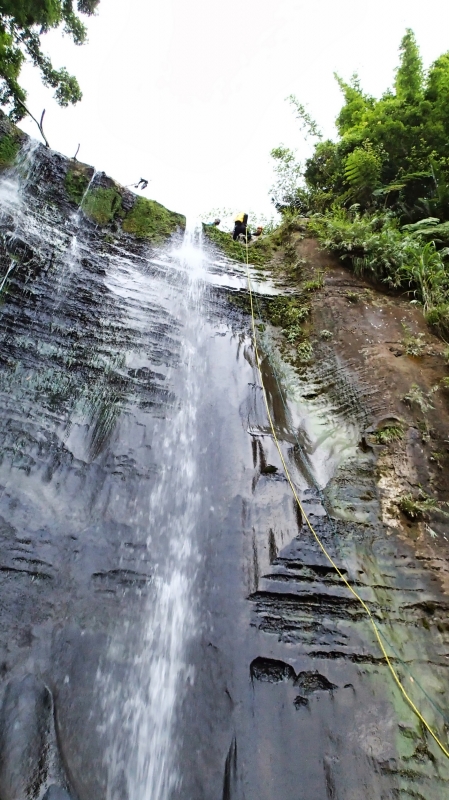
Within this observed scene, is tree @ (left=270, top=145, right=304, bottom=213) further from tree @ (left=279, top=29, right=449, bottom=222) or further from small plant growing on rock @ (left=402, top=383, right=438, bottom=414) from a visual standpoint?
small plant growing on rock @ (left=402, top=383, right=438, bottom=414)

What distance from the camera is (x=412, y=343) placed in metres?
6.02

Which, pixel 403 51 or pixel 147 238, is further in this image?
pixel 403 51

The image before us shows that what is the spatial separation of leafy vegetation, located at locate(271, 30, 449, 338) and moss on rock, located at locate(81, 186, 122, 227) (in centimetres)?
373

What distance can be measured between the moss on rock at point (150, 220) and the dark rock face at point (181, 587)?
2607mm

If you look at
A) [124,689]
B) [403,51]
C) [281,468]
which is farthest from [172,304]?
[403,51]

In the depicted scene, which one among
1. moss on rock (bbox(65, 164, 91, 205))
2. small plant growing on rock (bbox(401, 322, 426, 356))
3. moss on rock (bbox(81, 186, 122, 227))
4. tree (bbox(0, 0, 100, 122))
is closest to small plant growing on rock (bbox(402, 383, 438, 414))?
small plant growing on rock (bbox(401, 322, 426, 356))

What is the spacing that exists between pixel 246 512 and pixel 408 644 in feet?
5.73

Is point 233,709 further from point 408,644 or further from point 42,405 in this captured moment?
point 42,405

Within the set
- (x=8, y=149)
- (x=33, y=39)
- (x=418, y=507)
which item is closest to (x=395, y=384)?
(x=418, y=507)

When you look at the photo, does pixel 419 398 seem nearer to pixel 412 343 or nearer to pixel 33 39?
pixel 412 343

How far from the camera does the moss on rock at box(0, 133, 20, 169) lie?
7.05 metres

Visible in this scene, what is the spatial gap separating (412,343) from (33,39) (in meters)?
10.9

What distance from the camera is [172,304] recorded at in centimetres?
666

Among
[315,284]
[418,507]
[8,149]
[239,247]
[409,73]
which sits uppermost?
[409,73]
